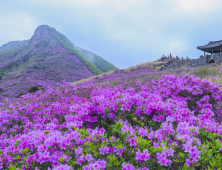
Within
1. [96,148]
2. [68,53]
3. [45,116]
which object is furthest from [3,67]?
[96,148]

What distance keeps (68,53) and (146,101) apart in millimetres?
54607

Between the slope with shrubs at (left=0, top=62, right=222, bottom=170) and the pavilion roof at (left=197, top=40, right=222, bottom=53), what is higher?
the pavilion roof at (left=197, top=40, right=222, bottom=53)

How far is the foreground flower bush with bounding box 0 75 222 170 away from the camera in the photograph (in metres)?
1.80

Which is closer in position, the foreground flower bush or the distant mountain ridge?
the foreground flower bush

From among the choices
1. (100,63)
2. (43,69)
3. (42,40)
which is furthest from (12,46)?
(43,69)

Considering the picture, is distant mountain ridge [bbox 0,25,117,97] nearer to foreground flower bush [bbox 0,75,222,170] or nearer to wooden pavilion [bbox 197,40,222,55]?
foreground flower bush [bbox 0,75,222,170]

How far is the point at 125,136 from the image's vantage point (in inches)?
87.4

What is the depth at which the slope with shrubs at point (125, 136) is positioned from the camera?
1.80 metres

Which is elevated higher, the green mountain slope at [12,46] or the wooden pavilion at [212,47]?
the green mountain slope at [12,46]

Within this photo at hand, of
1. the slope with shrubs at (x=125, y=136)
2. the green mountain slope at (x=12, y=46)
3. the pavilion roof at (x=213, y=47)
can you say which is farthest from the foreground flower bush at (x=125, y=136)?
the green mountain slope at (x=12, y=46)

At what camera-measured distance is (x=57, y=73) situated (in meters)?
36.7

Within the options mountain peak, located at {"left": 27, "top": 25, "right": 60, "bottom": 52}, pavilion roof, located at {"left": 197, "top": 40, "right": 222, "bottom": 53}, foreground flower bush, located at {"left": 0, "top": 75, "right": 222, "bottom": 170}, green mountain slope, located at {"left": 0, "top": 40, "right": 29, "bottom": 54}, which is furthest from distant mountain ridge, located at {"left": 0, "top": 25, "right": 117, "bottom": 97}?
pavilion roof, located at {"left": 197, "top": 40, "right": 222, "bottom": 53}

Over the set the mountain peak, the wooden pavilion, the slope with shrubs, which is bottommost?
the slope with shrubs

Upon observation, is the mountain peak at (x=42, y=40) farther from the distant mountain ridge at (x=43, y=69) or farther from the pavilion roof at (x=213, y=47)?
the pavilion roof at (x=213, y=47)
